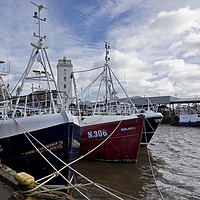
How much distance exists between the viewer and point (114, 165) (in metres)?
10.2

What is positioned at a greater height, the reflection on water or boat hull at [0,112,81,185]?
boat hull at [0,112,81,185]

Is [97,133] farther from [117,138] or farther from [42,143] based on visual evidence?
[42,143]

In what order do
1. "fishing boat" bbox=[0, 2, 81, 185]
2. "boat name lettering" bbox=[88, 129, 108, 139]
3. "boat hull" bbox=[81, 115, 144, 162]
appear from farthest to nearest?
"boat name lettering" bbox=[88, 129, 108, 139]
"boat hull" bbox=[81, 115, 144, 162]
"fishing boat" bbox=[0, 2, 81, 185]

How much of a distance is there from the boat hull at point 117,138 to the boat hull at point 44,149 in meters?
4.04

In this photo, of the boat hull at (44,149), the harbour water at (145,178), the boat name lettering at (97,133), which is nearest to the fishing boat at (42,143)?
the boat hull at (44,149)

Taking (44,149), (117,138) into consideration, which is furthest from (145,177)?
(44,149)

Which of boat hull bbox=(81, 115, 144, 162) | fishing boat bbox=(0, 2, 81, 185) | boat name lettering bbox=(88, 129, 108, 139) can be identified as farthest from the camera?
boat name lettering bbox=(88, 129, 108, 139)

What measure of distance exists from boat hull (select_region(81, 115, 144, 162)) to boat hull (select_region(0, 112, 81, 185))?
4.04 m

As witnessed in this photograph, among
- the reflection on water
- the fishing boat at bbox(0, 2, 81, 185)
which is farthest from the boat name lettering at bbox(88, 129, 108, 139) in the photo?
the fishing boat at bbox(0, 2, 81, 185)

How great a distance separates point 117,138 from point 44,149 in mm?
5041

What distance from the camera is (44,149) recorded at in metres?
6.25

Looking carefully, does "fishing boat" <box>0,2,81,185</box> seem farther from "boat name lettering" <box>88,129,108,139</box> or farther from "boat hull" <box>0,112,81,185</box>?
"boat name lettering" <box>88,129,108,139</box>

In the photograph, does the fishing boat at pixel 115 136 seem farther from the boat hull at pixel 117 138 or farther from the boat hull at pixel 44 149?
the boat hull at pixel 44 149

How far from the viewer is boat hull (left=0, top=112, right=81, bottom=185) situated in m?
6.20
